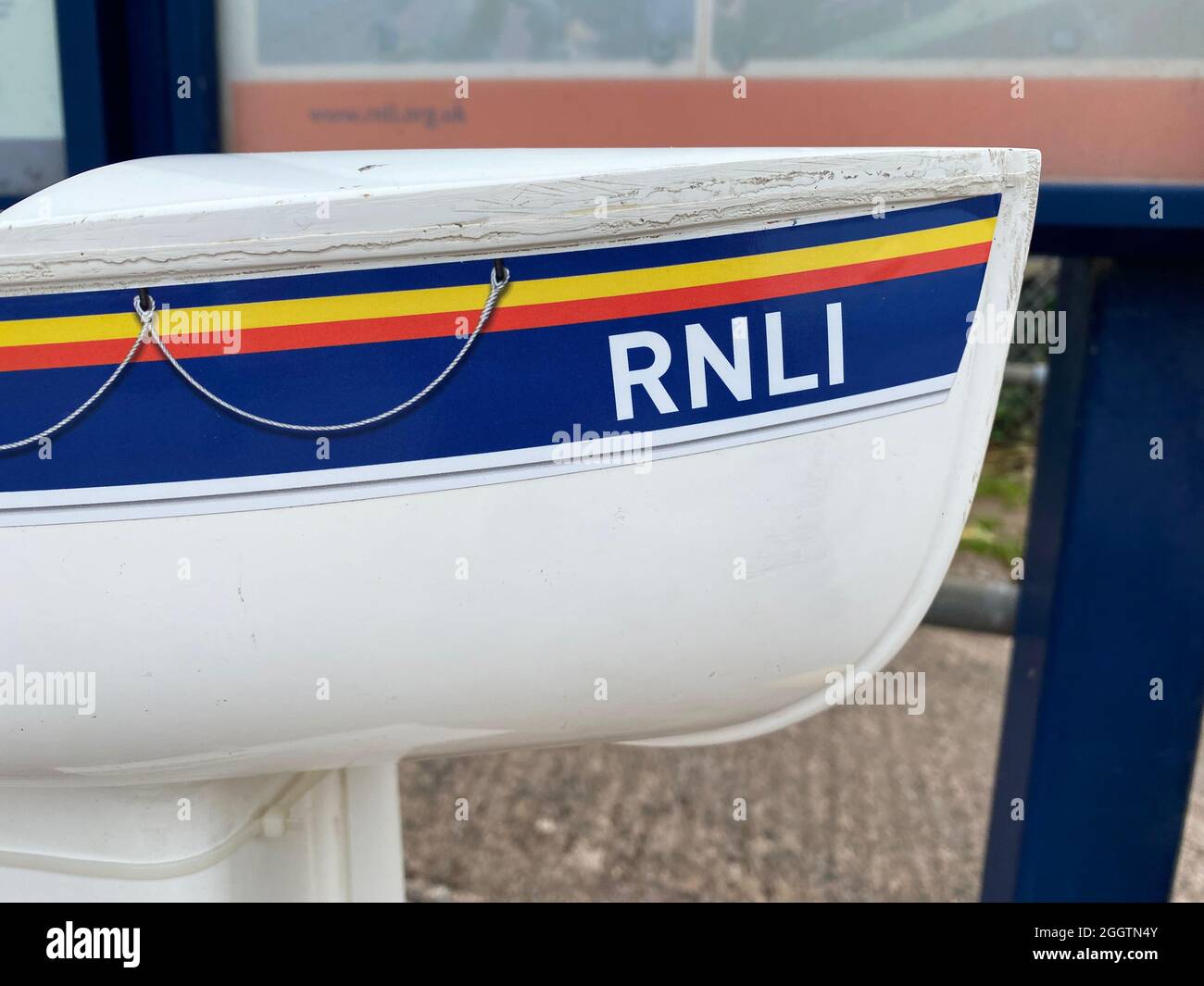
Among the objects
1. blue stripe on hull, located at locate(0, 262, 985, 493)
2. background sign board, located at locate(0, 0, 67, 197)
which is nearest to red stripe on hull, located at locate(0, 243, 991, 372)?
blue stripe on hull, located at locate(0, 262, 985, 493)

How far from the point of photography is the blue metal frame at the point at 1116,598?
4.35 ft

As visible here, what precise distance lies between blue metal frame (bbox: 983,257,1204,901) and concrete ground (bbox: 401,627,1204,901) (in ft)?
Result: 2.20

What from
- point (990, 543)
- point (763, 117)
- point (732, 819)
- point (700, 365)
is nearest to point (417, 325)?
point (700, 365)

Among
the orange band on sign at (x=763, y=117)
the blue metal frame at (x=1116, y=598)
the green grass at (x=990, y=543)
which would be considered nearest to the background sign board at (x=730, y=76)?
the orange band on sign at (x=763, y=117)

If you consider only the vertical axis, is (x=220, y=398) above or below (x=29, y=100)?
below

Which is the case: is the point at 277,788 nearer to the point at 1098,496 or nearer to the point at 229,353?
the point at 229,353

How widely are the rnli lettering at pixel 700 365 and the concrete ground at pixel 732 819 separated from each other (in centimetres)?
135

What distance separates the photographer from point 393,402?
37.2 inches

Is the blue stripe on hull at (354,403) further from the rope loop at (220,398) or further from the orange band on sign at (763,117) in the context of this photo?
the orange band on sign at (763,117)

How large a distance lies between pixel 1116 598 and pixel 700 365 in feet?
2.37

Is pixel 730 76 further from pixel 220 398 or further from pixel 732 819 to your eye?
pixel 732 819

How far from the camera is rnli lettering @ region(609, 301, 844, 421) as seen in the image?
37.7 inches

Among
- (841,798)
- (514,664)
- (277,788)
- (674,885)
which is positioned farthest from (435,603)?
(841,798)

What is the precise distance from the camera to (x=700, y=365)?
97 cm
